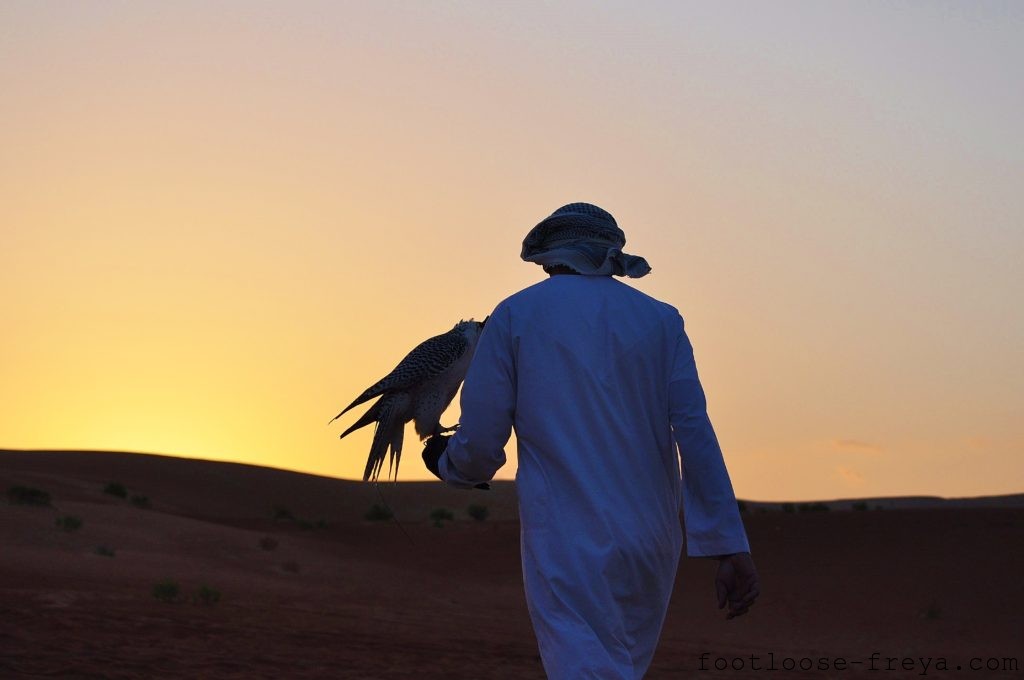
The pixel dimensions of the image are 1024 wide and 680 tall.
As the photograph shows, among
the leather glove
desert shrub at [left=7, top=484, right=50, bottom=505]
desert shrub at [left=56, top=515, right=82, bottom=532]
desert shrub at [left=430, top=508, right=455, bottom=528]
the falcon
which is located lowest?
desert shrub at [left=430, top=508, right=455, bottom=528]

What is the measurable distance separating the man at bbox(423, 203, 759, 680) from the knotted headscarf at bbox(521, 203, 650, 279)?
7cm

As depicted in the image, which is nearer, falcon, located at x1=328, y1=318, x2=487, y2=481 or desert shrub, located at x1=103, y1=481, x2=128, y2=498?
falcon, located at x1=328, y1=318, x2=487, y2=481

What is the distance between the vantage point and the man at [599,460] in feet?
13.1

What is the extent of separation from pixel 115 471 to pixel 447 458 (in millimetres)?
54139

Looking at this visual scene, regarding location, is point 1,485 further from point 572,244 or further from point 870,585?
point 572,244

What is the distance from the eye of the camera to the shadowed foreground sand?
11992mm

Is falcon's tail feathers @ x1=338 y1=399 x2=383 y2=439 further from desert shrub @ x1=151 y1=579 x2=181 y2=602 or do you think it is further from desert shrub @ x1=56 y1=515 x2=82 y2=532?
desert shrub @ x1=56 y1=515 x2=82 y2=532

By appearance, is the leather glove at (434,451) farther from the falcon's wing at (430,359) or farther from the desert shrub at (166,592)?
the desert shrub at (166,592)

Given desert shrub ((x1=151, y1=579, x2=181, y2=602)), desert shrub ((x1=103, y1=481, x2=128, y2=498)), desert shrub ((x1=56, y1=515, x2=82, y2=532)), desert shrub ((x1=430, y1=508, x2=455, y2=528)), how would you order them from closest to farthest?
desert shrub ((x1=151, y1=579, x2=181, y2=602)) < desert shrub ((x1=56, y1=515, x2=82, y2=532)) < desert shrub ((x1=430, y1=508, x2=455, y2=528)) < desert shrub ((x1=103, y1=481, x2=128, y2=498))

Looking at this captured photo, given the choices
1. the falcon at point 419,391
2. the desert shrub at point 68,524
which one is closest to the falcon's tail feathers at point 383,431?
the falcon at point 419,391

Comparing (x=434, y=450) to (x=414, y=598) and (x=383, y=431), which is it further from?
(x=414, y=598)

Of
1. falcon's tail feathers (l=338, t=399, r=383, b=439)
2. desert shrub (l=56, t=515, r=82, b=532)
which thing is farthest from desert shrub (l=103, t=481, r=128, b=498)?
falcon's tail feathers (l=338, t=399, r=383, b=439)

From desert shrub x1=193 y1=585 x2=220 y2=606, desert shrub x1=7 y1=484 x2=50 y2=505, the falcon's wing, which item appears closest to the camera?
the falcon's wing

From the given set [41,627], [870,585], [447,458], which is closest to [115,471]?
[870,585]
